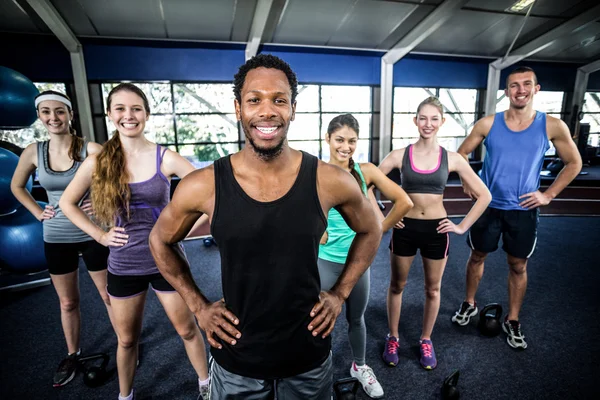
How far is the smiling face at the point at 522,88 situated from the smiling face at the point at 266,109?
191 centimetres

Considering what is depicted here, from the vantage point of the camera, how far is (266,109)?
0.87m

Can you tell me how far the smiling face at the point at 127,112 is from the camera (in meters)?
1.42

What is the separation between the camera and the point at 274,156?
928 mm

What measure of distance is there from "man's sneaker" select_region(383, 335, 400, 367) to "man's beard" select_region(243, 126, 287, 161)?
5.71ft

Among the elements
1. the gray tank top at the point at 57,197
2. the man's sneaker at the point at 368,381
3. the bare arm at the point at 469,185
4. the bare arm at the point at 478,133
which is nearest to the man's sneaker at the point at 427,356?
the man's sneaker at the point at 368,381

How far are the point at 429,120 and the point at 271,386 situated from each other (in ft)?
5.39

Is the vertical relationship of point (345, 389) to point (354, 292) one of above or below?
below

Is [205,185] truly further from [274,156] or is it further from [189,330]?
[189,330]

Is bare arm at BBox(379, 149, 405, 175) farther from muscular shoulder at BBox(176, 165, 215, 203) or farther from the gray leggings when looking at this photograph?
muscular shoulder at BBox(176, 165, 215, 203)

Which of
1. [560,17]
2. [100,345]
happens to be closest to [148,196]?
[100,345]

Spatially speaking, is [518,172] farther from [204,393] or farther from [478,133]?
[204,393]

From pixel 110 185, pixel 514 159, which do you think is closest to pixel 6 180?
pixel 110 185

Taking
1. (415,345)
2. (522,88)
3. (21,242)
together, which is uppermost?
(522,88)

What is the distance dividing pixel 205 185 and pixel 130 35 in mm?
6581
